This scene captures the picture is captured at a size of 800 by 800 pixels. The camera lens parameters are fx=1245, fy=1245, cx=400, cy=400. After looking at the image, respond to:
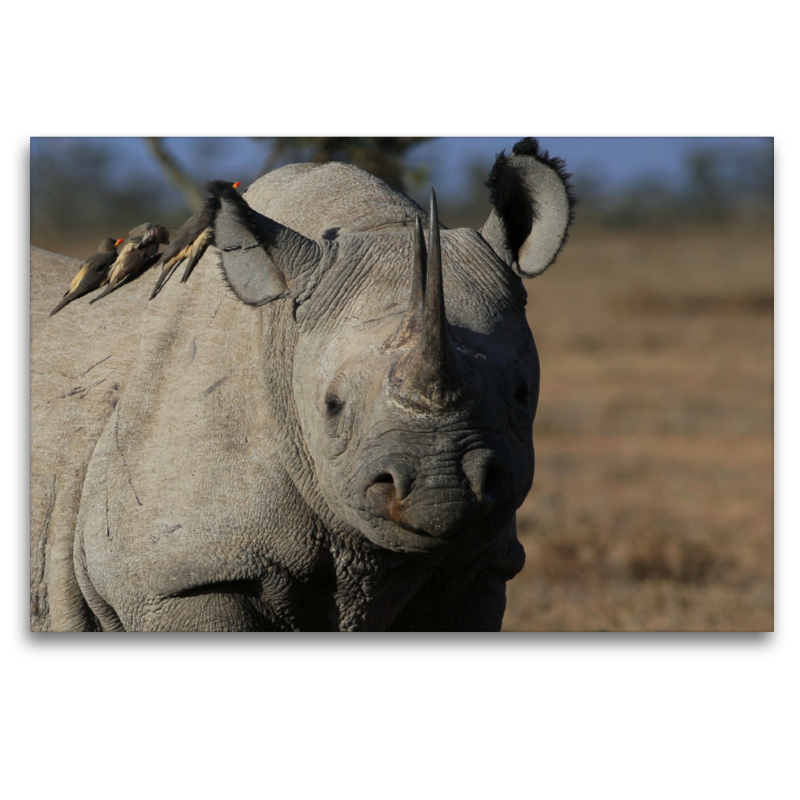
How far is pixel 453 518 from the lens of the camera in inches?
101

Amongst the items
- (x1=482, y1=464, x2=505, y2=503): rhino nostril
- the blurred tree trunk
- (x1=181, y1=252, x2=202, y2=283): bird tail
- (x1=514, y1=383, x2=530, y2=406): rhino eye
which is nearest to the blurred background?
the blurred tree trunk

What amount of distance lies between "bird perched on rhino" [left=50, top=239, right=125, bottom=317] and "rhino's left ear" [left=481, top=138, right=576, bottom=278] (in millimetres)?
1184

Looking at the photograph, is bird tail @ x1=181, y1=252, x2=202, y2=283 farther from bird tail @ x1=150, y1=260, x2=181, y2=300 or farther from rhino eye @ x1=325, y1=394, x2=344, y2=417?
rhino eye @ x1=325, y1=394, x2=344, y2=417

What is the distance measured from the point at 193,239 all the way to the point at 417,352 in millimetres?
967

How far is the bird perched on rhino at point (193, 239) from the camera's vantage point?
116 inches

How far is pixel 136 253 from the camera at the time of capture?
11.7ft

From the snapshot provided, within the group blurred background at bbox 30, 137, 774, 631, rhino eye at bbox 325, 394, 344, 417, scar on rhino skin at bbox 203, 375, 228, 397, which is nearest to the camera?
rhino eye at bbox 325, 394, 344, 417

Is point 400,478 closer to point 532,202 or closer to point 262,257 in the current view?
point 262,257

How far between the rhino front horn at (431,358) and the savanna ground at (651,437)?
194 centimetres

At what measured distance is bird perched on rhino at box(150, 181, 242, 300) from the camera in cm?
296

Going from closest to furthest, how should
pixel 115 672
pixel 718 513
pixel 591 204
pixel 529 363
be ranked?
pixel 529 363
pixel 115 672
pixel 591 204
pixel 718 513
